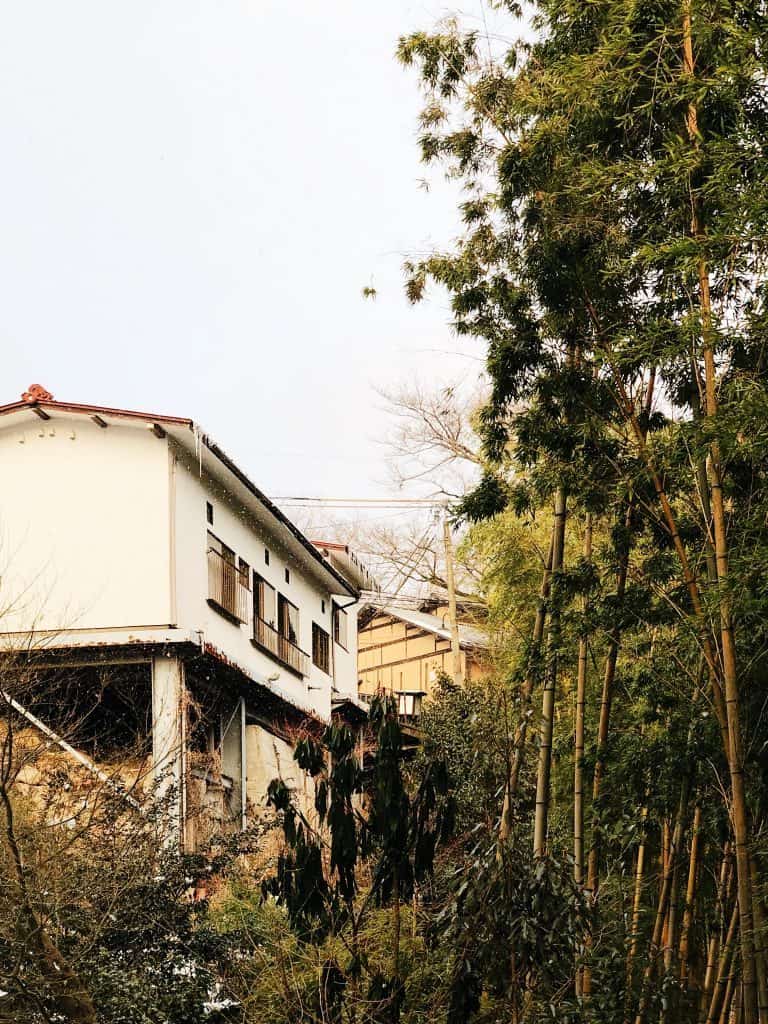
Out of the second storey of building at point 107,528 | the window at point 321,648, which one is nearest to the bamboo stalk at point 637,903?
the second storey of building at point 107,528

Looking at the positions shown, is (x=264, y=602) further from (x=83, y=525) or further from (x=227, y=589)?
(x=83, y=525)

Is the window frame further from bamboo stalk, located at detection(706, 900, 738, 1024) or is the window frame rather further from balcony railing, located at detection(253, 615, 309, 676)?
bamboo stalk, located at detection(706, 900, 738, 1024)

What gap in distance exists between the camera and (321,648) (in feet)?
65.0

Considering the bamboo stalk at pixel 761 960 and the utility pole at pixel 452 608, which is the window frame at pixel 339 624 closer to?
the utility pole at pixel 452 608

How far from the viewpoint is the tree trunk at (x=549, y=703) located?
6824 millimetres

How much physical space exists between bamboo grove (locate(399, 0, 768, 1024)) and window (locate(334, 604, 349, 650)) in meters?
12.8

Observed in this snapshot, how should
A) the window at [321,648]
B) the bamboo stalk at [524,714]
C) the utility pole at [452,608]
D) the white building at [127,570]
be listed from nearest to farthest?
the bamboo stalk at [524,714] → the white building at [127,570] → the window at [321,648] → the utility pole at [452,608]

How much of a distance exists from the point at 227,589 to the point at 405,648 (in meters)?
13.4

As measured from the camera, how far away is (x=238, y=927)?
8328 mm

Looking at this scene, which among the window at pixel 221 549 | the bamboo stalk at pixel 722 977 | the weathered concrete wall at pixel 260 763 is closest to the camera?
the bamboo stalk at pixel 722 977

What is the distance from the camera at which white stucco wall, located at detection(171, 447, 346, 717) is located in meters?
13.1

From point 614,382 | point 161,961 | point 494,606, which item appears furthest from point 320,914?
point 494,606

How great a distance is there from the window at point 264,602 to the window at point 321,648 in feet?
7.48

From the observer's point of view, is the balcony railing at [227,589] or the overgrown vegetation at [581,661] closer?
the overgrown vegetation at [581,661]
